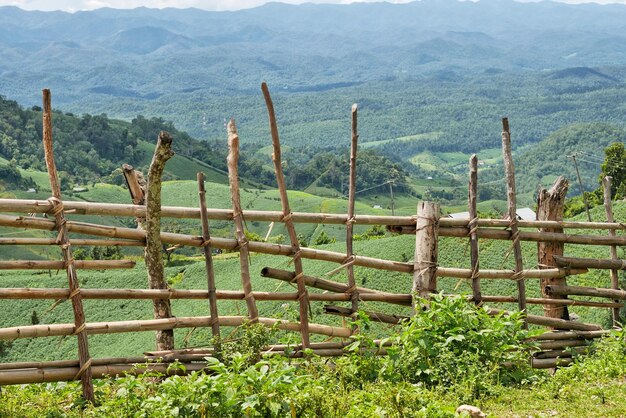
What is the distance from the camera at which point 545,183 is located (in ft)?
281

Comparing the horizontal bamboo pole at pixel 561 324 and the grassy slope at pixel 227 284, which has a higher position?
the horizontal bamboo pole at pixel 561 324

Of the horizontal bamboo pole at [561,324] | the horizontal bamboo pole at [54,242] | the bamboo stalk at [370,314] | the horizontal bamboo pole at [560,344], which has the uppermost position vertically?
the horizontal bamboo pole at [54,242]

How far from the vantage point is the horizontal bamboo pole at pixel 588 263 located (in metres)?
6.96

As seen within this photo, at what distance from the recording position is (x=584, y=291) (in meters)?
7.24

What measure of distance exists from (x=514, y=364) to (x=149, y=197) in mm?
2661

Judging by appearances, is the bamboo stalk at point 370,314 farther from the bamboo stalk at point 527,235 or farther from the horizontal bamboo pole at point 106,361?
the horizontal bamboo pole at point 106,361

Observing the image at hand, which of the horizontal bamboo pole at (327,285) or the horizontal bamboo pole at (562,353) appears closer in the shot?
the horizontal bamboo pole at (327,285)

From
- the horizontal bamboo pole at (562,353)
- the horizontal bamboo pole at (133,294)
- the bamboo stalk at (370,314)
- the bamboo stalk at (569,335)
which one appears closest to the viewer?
the horizontal bamboo pole at (133,294)

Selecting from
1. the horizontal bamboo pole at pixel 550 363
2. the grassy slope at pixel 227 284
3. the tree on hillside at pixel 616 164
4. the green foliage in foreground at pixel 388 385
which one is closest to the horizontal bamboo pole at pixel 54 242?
the green foliage in foreground at pixel 388 385

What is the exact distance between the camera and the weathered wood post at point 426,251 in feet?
20.4

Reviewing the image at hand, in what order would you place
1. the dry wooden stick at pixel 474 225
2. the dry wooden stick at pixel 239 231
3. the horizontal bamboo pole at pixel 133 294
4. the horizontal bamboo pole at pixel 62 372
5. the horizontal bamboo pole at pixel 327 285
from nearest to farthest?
1. the horizontal bamboo pole at pixel 62 372
2. the horizontal bamboo pole at pixel 133 294
3. the dry wooden stick at pixel 239 231
4. the horizontal bamboo pole at pixel 327 285
5. the dry wooden stick at pixel 474 225

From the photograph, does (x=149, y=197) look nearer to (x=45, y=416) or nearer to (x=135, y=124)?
(x=45, y=416)

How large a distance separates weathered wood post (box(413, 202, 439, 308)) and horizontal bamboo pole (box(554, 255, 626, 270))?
1.36 metres

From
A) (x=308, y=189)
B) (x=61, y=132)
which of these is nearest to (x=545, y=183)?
(x=308, y=189)
